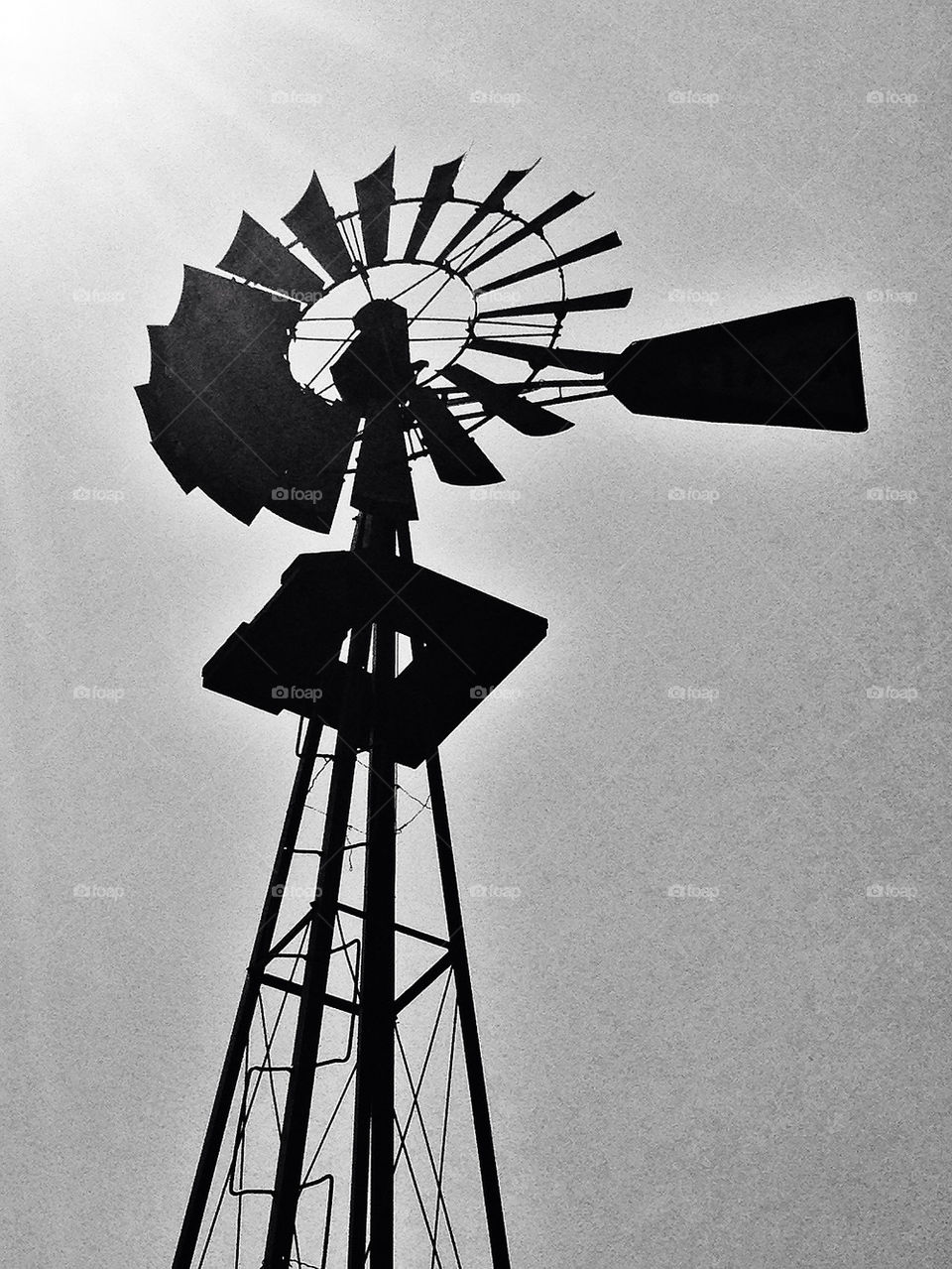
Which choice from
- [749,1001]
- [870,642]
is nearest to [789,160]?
[870,642]

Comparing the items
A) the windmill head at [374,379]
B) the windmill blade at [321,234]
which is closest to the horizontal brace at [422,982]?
the windmill head at [374,379]

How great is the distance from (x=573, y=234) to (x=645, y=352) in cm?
205

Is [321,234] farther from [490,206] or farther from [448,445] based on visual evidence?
[448,445]

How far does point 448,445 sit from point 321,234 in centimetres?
69

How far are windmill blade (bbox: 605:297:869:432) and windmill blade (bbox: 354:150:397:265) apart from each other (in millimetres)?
755

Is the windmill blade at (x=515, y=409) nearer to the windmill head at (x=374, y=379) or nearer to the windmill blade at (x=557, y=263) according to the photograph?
the windmill head at (x=374, y=379)

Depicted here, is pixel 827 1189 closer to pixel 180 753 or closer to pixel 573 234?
pixel 180 753

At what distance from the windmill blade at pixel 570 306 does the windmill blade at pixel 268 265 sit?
448 mm

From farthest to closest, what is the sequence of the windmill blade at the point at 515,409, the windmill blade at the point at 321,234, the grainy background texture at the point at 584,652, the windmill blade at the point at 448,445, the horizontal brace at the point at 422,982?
the grainy background texture at the point at 584,652, the windmill blade at the point at 321,234, the windmill blade at the point at 515,409, the windmill blade at the point at 448,445, the horizontal brace at the point at 422,982

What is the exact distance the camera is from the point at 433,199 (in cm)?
284

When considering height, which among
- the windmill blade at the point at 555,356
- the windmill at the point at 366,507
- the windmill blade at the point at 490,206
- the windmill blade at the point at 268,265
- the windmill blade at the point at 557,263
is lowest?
the windmill at the point at 366,507

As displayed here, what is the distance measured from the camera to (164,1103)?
Result: 11.7 feet

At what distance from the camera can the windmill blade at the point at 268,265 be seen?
2639 millimetres

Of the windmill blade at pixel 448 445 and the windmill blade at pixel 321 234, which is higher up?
the windmill blade at pixel 321 234
